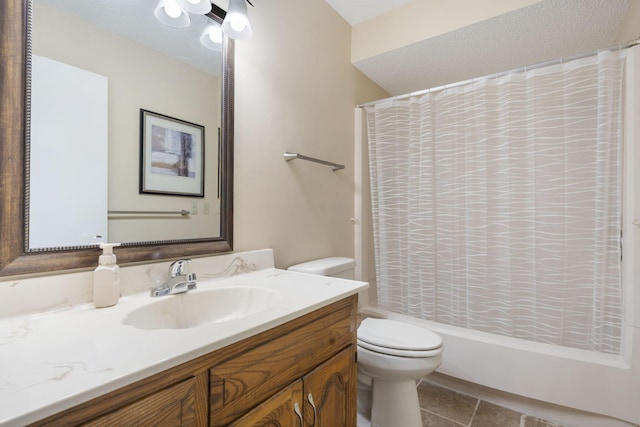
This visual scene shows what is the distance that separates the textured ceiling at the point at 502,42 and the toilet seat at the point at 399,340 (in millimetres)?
1700

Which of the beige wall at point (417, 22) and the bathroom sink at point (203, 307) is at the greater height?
the beige wall at point (417, 22)

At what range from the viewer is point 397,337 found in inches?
55.2

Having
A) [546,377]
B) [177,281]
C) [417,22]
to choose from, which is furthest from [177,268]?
[417,22]

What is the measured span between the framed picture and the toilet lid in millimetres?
996

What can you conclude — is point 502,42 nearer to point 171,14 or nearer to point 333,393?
point 171,14

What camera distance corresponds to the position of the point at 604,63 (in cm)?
139

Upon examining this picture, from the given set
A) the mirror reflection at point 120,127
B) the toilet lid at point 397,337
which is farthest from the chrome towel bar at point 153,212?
the toilet lid at point 397,337

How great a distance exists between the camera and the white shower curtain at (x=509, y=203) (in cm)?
143

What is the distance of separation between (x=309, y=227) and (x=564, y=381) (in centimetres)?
150

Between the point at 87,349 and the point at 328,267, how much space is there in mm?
1091

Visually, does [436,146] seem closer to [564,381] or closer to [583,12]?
[583,12]

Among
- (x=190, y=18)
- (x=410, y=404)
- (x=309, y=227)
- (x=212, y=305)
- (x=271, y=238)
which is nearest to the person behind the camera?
(x=212, y=305)

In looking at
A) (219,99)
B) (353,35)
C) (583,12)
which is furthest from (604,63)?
(219,99)

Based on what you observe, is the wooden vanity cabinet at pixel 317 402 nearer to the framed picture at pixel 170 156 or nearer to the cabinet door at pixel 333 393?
the cabinet door at pixel 333 393
